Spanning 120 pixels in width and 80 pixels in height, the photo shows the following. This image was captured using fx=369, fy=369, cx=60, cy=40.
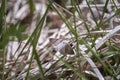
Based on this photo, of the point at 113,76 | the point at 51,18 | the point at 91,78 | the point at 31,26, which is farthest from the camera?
the point at 51,18

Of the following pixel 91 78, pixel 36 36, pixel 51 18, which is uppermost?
pixel 36 36

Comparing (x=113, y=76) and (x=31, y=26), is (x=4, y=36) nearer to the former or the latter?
(x=113, y=76)

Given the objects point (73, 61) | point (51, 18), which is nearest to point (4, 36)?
point (73, 61)

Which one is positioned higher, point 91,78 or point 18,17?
point 91,78

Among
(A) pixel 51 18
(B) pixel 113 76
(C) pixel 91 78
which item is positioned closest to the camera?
(B) pixel 113 76

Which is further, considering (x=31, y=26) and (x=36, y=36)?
(x=31, y=26)

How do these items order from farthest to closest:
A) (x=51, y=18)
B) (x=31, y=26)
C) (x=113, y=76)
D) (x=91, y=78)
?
(x=51, y=18)
(x=31, y=26)
(x=91, y=78)
(x=113, y=76)

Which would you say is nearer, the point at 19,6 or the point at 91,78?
the point at 91,78

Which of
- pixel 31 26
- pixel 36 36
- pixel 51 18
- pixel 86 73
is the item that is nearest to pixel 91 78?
pixel 86 73

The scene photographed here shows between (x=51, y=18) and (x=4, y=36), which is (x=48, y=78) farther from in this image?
(x=51, y=18)
